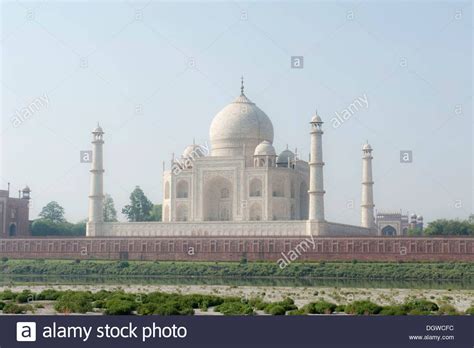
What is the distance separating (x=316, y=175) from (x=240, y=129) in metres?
8.64

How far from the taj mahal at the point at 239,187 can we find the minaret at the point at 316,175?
0.19 feet

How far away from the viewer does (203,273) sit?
4156cm

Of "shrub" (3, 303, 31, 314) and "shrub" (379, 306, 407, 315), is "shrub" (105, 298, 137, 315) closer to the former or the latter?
"shrub" (3, 303, 31, 314)

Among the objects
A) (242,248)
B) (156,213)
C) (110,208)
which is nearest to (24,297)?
(242,248)

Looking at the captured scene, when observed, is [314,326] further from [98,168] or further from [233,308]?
[98,168]

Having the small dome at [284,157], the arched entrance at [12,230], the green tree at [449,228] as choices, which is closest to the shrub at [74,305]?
the small dome at [284,157]

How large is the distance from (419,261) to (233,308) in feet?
86.2

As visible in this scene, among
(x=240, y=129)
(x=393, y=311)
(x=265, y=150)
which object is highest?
(x=240, y=129)

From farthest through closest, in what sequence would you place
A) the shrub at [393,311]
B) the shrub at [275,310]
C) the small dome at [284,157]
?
the small dome at [284,157] < the shrub at [275,310] < the shrub at [393,311]

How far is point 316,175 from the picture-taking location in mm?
46625

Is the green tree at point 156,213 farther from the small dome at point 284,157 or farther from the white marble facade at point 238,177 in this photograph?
the small dome at point 284,157

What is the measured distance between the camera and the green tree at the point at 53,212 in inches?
2783

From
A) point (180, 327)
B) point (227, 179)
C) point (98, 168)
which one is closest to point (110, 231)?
point (98, 168)

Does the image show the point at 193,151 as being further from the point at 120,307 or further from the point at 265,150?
the point at 120,307
